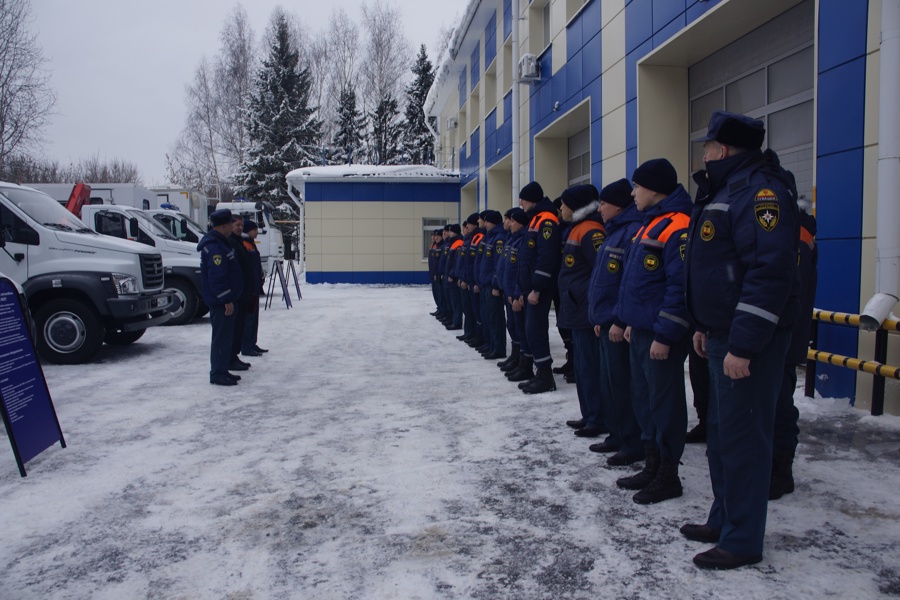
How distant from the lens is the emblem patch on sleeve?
2803 mm

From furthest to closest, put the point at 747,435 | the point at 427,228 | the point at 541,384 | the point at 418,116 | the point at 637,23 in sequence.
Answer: the point at 418,116 → the point at 427,228 → the point at 637,23 → the point at 541,384 → the point at 747,435

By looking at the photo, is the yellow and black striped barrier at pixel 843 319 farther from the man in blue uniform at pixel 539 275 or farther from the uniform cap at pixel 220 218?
the uniform cap at pixel 220 218

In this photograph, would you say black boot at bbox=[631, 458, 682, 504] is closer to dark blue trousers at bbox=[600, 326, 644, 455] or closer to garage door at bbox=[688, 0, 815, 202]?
dark blue trousers at bbox=[600, 326, 644, 455]

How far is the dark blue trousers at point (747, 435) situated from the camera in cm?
297

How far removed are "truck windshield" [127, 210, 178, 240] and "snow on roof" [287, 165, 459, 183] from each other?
443 inches

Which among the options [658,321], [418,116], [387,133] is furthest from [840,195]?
[418,116]

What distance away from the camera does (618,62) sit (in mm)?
10391

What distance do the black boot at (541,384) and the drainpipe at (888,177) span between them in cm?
287

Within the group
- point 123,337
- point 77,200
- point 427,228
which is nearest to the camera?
point 123,337

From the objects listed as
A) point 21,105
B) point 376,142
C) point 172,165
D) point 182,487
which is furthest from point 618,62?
point 172,165

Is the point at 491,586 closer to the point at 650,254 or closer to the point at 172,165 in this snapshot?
the point at 650,254

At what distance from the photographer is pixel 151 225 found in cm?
1373

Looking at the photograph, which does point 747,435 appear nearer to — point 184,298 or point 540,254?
point 540,254

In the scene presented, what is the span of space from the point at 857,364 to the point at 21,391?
6013 millimetres
